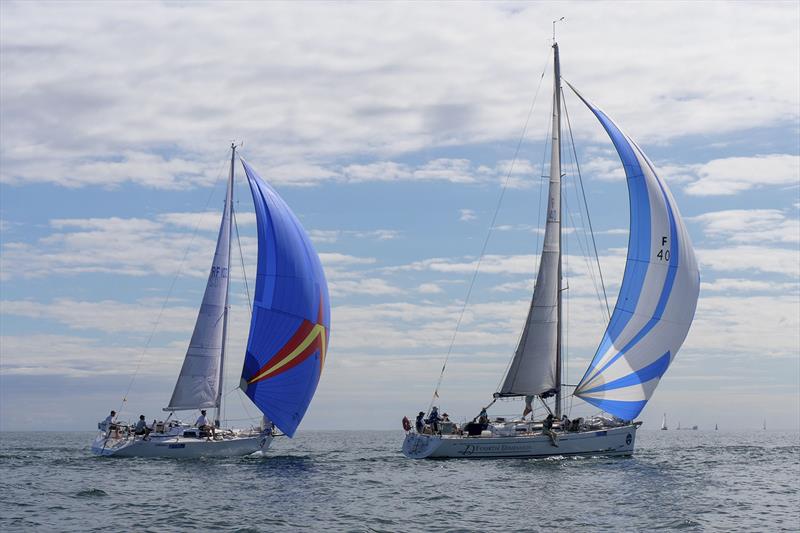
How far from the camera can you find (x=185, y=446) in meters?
41.1

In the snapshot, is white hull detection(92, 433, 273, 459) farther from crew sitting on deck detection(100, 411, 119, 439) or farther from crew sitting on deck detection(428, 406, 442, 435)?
crew sitting on deck detection(428, 406, 442, 435)

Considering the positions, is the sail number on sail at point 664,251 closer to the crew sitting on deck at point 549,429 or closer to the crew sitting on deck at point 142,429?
the crew sitting on deck at point 549,429

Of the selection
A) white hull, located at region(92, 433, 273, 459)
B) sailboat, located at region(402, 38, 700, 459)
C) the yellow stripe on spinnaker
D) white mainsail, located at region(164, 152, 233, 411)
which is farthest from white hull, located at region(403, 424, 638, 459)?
white mainsail, located at region(164, 152, 233, 411)

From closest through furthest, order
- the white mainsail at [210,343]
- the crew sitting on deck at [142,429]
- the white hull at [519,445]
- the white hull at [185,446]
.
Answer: the white hull at [519,445], the white hull at [185,446], the crew sitting on deck at [142,429], the white mainsail at [210,343]

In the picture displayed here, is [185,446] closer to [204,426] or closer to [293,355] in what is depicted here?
[204,426]

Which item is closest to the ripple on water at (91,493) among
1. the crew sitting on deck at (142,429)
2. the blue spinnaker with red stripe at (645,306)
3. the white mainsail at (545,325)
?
the crew sitting on deck at (142,429)

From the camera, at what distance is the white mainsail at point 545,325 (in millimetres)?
42375

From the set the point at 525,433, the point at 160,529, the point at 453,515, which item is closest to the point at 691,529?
the point at 453,515

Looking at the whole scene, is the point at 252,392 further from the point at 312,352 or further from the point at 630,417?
the point at 630,417

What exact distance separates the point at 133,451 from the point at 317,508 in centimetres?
1690

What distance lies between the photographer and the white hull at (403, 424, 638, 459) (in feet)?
130

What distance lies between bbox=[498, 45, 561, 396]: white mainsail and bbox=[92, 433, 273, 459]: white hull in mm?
10755

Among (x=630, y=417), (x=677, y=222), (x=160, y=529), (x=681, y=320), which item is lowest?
(x=160, y=529)

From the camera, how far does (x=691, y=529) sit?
81.3 ft
